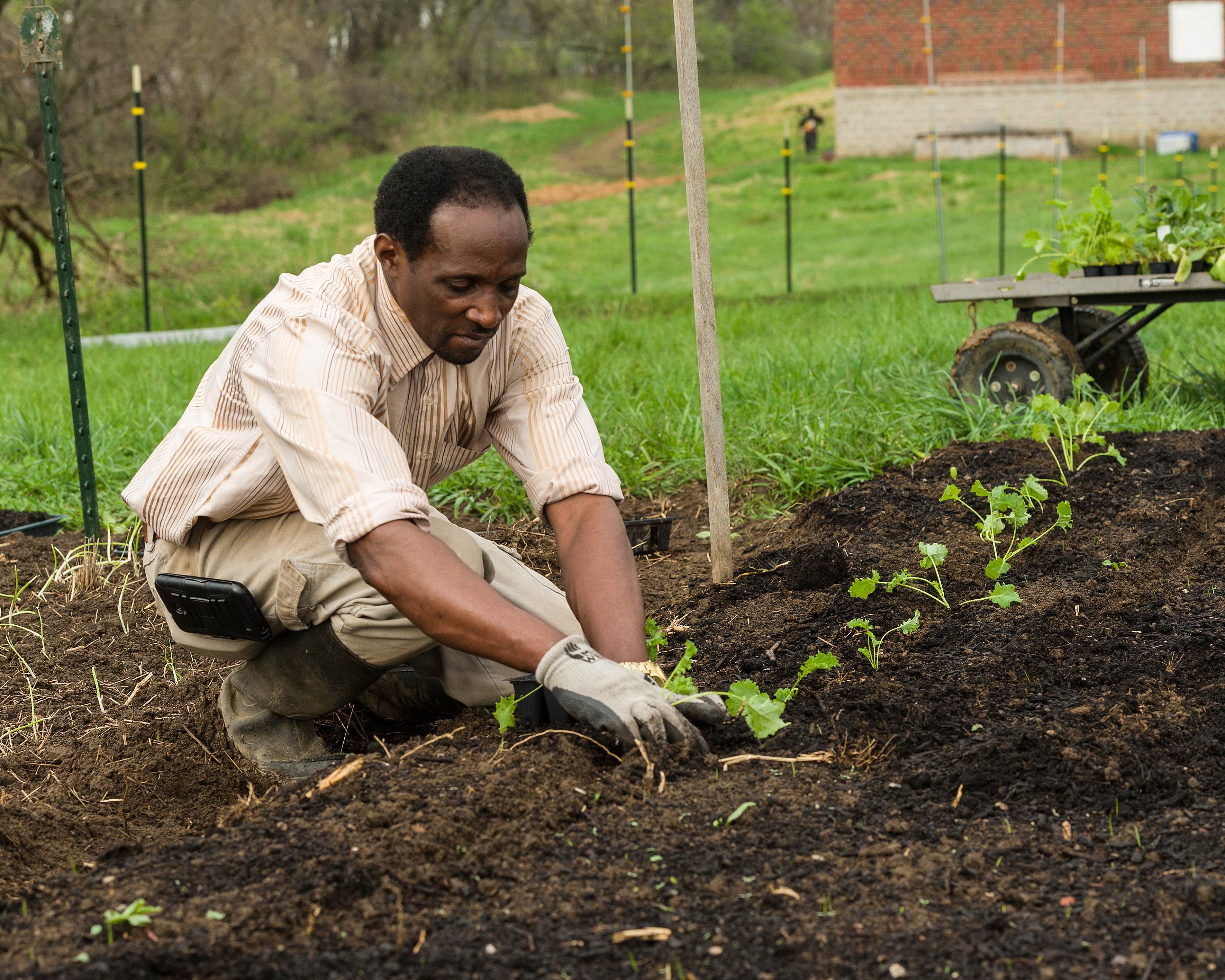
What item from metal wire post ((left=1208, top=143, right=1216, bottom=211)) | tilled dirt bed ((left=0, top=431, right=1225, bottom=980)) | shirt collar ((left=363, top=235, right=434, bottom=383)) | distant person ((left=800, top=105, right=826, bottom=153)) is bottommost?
tilled dirt bed ((left=0, top=431, right=1225, bottom=980))

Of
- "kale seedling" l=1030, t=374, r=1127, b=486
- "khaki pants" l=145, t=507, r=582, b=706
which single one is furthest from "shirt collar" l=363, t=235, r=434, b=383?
"kale seedling" l=1030, t=374, r=1127, b=486

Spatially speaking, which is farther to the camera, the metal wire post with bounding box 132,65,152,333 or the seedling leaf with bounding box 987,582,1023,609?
the metal wire post with bounding box 132,65,152,333

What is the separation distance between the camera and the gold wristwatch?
2240 mm

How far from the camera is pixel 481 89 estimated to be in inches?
1148

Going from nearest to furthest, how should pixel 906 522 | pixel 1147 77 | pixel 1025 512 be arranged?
pixel 1025 512 < pixel 906 522 < pixel 1147 77

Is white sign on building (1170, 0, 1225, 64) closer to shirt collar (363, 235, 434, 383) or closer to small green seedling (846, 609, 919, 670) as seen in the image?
small green seedling (846, 609, 919, 670)

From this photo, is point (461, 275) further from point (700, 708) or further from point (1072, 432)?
point (1072, 432)

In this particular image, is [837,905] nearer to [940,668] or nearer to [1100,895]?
[1100,895]

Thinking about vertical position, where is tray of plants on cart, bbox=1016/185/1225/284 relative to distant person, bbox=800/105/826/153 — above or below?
below

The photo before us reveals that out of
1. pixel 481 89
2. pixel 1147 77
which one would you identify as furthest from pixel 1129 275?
pixel 481 89

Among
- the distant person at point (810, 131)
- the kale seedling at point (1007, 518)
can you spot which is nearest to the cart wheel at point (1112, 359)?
the kale seedling at point (1007, 518)

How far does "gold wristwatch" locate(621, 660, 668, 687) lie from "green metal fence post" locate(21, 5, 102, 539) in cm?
228

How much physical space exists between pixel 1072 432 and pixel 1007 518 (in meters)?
1.12

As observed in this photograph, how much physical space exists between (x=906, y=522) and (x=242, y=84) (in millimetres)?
19305
